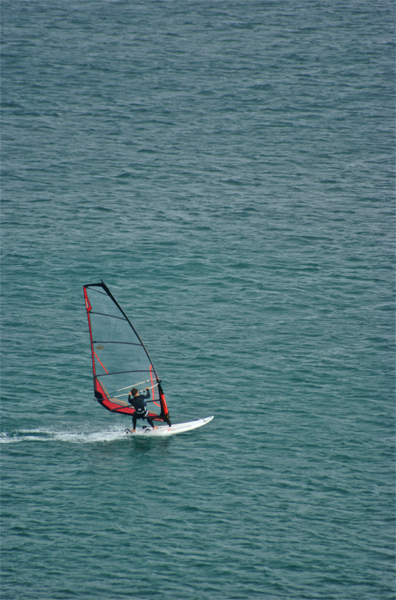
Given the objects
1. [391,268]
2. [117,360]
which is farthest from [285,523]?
[391,268]

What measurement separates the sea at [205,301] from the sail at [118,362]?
2047mm

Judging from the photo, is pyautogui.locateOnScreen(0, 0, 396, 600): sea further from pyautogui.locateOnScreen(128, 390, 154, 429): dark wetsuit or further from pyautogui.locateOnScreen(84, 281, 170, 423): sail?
pyautogui.locateOnScreen(84, 281, 170, 423): sail

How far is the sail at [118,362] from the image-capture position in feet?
127

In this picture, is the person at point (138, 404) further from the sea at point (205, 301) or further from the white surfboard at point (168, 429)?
the sea at point (205, 301)

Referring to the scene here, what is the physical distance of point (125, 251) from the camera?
63719 millimetres

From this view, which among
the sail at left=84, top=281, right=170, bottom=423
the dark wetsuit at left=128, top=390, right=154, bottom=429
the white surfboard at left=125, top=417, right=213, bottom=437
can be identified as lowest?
the white surfboard at left=125, top=417, right=213, bottom=437

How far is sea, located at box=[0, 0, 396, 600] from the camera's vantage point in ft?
105

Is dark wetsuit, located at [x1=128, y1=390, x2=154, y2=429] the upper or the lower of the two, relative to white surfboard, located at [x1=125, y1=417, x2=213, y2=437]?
upper

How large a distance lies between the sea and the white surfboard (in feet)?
1.21

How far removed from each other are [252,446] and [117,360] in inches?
320

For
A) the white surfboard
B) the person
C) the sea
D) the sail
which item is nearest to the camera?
the sea

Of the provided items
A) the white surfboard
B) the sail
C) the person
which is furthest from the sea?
the sail

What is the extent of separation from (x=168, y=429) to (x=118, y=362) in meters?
4.27

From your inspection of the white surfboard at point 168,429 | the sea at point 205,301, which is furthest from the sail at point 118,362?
the sea at point 205,301
